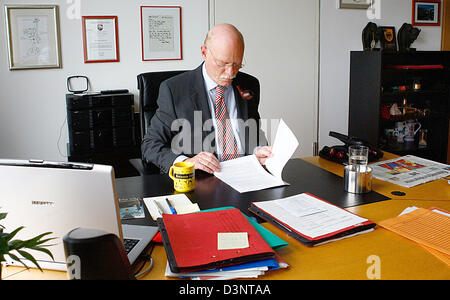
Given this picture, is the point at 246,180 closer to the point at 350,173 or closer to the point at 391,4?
the point at 350,173

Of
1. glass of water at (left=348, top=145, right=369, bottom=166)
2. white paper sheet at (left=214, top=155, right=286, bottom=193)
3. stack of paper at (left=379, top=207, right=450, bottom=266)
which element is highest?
glass of water at (left=348, top=145, right=369, bottom=166)

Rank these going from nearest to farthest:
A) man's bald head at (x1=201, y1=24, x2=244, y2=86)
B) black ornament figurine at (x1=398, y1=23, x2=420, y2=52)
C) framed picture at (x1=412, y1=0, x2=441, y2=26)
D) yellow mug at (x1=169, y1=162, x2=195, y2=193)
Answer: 1. yellow mug at (x1=169, y1=162, x2=195, y2=193)
2. man's bald head at (x1=201, y1=24, x2=244, y2=86)
3. black ornament figurine at (x1=398, y1=23, x2=420, y2=52)
4. framed picture at (x1=412, y1=0, x2=441, y2=26)

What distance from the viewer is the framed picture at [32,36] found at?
312cm

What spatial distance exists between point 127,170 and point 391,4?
3.08 meters

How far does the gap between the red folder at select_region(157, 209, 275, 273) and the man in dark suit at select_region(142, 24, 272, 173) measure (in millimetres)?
775

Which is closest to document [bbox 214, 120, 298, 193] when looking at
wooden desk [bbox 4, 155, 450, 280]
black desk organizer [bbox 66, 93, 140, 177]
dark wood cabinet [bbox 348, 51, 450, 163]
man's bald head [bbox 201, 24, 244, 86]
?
wooden desk [bbox 4, 155, 450, 280]

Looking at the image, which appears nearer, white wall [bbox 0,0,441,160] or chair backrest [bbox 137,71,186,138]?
chair backrest [bbox 137,71,186,138]

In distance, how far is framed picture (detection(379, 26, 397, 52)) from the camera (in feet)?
13.5

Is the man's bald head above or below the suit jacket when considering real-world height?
above

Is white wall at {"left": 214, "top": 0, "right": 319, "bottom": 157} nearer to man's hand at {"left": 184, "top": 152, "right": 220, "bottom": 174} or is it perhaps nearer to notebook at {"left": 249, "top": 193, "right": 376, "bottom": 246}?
man's hand at {"left": 184, "top": 152, "right": 220, "bottom": 174}

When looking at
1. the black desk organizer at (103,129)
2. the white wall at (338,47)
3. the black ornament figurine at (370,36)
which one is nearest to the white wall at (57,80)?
the black desk organizer at (103,129)

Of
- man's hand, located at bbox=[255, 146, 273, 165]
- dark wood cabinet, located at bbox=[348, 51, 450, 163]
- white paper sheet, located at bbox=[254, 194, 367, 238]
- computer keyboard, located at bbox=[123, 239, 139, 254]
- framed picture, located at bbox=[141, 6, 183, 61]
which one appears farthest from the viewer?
dark wood cabinet, located at bbox=[348, 51, 450, 163]

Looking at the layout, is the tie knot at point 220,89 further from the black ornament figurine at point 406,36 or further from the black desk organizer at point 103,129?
the black ornament figurine at point 406,36

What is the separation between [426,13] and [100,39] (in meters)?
3.27
